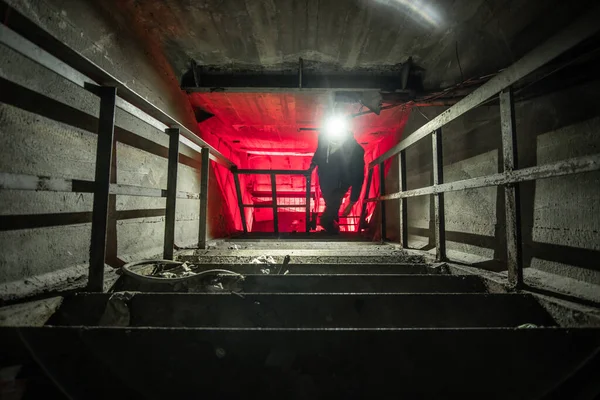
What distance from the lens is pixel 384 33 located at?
3.07 m

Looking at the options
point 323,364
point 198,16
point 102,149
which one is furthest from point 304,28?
point 323,364

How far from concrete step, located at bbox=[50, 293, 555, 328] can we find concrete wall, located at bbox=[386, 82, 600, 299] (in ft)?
1.90

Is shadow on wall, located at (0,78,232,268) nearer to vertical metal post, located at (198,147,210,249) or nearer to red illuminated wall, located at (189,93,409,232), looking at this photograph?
vertical metal post, located at (198,147,210,249)

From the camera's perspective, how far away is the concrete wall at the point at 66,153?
5.35 feet

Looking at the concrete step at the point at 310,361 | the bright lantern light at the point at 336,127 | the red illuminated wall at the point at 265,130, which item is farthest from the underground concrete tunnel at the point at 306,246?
the bright lantern light at the point at 336,127

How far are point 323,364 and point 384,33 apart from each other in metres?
3.51

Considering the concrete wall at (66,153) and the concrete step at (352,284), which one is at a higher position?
the concrete wall at (66,153)

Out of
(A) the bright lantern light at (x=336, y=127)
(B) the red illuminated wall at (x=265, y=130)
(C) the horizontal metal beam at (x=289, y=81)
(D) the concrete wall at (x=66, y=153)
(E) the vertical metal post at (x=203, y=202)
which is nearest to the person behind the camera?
(D) the concrete wall at (x=66, y=153)

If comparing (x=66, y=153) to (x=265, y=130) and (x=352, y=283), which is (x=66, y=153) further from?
(x=265, y=130)

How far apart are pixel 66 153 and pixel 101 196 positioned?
583mm

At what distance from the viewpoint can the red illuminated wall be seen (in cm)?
463

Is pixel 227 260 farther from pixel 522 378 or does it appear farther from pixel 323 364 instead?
pixel 522 378

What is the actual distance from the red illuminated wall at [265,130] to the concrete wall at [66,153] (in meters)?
1.69

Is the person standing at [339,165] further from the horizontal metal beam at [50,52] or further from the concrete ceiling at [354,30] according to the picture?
the horizontal metal beam at [50,52]
